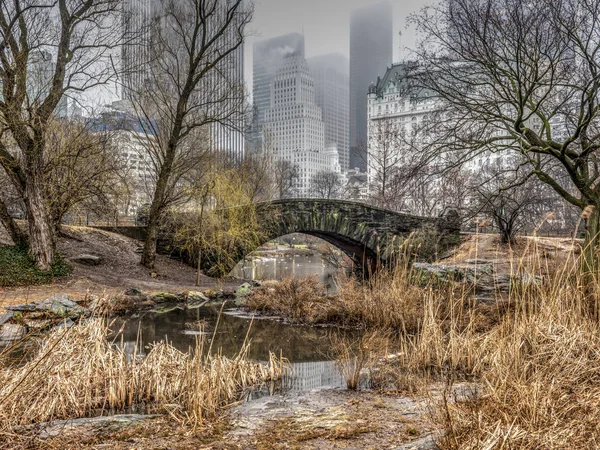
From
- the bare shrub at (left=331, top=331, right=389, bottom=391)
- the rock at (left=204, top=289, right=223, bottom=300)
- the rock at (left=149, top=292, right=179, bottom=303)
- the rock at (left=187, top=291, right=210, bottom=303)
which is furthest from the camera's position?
the rock at (left=204, top=289, right=223, bottom=300)

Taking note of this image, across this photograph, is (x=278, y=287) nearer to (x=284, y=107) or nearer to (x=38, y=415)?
(x=38, y=415)

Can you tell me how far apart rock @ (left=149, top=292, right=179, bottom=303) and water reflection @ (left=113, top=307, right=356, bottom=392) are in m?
1.01

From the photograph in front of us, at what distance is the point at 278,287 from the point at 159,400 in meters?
6.04

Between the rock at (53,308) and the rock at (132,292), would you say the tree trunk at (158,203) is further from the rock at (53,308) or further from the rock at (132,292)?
the rock at (53,308)

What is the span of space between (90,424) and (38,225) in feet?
30.9

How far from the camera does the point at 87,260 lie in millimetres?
14203

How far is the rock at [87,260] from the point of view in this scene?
14002mm

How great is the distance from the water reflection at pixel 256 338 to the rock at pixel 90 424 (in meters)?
1.80

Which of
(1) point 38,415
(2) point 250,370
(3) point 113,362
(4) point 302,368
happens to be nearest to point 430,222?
(4) point 302,368

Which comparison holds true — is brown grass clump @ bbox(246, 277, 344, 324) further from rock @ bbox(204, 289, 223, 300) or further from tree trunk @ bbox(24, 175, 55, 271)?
tree trunk @ bbox(24, 175, 55, 271)

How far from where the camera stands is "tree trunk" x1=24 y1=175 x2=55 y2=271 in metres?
11.3

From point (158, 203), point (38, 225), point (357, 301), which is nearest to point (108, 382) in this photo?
point (357, 301)

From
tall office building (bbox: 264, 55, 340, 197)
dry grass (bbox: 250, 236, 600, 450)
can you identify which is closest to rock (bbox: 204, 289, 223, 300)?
dry grass (bbox: 250, 236, 600, 450)

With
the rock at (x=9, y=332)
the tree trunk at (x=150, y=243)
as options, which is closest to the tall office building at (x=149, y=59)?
the tree trunk at (x=150, y=243)
